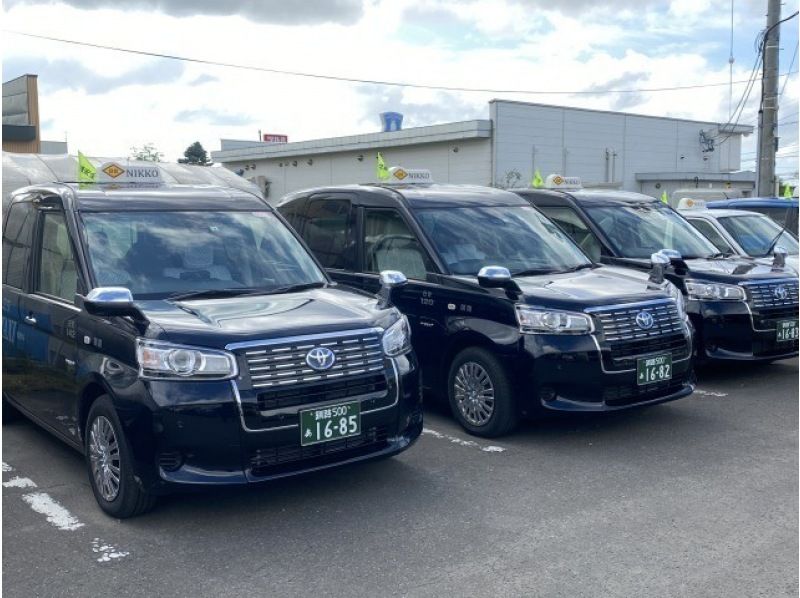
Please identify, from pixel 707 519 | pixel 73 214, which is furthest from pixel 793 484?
pixel 73 214

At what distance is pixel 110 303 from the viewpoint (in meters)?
4.71

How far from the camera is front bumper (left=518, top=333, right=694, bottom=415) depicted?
6262 mm

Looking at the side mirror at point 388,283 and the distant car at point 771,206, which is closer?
the side mirror at point 388,283

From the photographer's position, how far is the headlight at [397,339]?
525 cm

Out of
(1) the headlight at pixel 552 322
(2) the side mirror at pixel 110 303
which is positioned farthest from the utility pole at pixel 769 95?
(2) the side mirror at pixel 110 303

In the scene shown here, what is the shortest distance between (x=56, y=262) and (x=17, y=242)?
3.05 ft

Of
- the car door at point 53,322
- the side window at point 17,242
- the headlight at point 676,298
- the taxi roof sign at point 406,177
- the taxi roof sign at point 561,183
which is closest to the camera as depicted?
the car door at point 53,322

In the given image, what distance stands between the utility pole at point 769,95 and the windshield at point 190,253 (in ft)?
47.9

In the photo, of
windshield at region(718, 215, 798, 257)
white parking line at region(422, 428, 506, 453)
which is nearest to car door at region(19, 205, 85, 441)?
white parking line at region(422, 428, 506, 453)

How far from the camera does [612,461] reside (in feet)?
20.1

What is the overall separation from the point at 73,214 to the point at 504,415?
333 cm

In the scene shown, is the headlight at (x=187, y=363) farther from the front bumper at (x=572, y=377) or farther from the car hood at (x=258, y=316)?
the front bumper at (x=572, y=377)

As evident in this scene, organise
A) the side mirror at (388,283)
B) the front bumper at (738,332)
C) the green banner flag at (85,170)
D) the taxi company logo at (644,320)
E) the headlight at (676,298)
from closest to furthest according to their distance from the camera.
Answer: the side mirror at (388,283), the taxi company logo at (644,320), the headlight at (676,298), the green banner flag at (85,170), the front bumper at (738,332)

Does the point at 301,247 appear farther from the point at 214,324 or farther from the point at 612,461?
the point at 612,461
